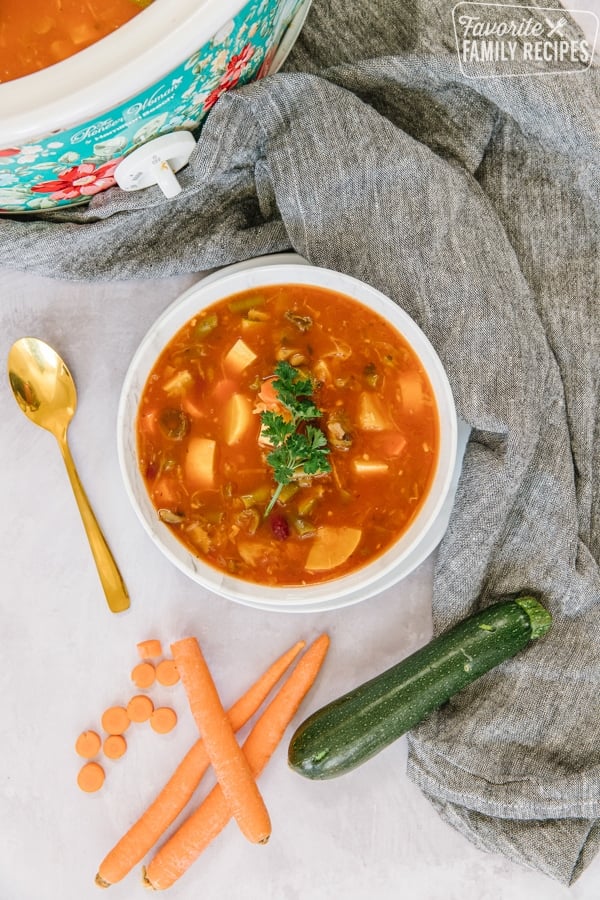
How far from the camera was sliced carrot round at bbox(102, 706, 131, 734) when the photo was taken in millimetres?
2064

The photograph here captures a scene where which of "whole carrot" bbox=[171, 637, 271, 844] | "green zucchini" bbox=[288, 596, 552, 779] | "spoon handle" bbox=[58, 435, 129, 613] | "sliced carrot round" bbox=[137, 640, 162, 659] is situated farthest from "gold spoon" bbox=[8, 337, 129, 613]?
"green zucchini" bbox=[288, 596, 552, 779]

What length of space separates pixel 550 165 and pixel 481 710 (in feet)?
4.22

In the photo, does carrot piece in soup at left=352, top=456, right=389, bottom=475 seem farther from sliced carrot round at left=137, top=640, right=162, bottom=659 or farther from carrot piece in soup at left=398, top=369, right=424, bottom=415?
sliced carrot round at left=137, top=640, right=162, bottom=659

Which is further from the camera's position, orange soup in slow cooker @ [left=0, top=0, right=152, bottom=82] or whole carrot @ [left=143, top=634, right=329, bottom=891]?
whole carrot @ [left=143, top=634, right=329, bottom=891]

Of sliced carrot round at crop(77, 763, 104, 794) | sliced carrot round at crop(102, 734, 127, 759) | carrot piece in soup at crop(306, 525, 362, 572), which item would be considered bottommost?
sliced carrot round at crop(77, 763, 104, 794)

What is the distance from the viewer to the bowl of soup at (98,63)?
3.97 feet

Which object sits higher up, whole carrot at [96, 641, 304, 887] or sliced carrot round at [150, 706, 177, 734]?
sliced carrot round at [150, 706, 177, 734]

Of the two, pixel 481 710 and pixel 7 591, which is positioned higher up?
pixel 7 591

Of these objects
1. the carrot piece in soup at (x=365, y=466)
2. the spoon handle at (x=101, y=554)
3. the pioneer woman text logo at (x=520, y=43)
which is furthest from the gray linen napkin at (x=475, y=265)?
the spoon handle at (x=101, y=554)

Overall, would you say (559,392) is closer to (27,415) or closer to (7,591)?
(27,415)

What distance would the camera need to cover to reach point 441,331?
1.96 meters

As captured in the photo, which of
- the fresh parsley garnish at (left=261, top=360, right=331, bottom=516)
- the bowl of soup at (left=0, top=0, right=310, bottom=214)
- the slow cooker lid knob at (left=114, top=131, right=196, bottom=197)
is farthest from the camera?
the fresh parsley garnish at (left=261, top=360, right=331, bottom=516)

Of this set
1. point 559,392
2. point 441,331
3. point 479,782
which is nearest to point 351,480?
point 441,331

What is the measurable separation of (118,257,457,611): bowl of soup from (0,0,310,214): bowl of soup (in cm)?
52
